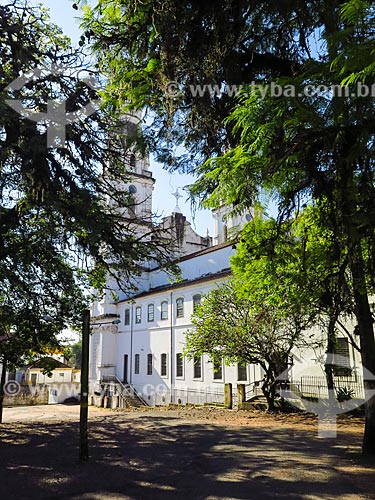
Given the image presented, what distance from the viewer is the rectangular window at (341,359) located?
2077 centimetres

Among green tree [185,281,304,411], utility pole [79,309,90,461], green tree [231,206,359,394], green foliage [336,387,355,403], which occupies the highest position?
green tree [231,206,359,394]

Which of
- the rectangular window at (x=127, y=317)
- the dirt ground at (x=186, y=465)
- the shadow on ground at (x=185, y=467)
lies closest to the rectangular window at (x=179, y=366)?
the rectangular window at (x=127, y=317)

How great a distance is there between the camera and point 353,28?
4.75m

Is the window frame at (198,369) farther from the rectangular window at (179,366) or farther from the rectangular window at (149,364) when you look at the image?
the rectangular window at (149,364)

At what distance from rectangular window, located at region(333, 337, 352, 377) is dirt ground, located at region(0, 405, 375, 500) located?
8.03m

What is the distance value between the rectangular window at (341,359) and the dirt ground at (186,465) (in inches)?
316

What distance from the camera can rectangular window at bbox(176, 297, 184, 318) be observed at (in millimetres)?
35281

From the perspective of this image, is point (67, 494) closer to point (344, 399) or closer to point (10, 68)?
point (10, 68)

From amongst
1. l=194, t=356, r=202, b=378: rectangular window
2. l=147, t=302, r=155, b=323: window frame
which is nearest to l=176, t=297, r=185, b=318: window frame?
l=147, t=302, r=155, b=323: window frame

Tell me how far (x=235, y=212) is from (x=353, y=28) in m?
2.79

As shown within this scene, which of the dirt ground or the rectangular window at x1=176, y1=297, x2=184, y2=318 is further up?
the rectangular window at x1=176, y1=297, x2=184, y2=318

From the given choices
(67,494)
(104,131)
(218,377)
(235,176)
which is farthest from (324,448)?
(218,377)

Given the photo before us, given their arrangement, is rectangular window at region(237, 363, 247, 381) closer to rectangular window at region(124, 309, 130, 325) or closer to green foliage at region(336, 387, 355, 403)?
green foliage at region(336, 387, 355, 403)

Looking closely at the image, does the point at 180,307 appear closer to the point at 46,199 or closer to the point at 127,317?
the point at 127,317
